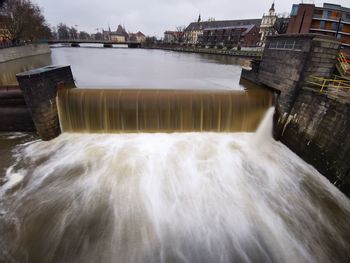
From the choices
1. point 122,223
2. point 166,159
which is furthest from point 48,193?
point 166,159

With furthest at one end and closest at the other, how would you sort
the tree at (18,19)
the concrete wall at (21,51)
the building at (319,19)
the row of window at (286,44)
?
the building at (319,19), the tree at (18,19), the concrete wall at (21,51), the row of window at (286,44)

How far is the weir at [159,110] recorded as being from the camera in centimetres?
1098

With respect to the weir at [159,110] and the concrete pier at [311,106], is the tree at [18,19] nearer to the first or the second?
the weir at [159,110]

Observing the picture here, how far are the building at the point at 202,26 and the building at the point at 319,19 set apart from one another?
49884mm

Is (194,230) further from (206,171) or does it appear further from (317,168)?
(317,168)

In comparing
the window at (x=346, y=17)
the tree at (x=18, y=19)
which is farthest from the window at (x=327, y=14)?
the tree at (x=18, y=19)

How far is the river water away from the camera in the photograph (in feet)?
18.3

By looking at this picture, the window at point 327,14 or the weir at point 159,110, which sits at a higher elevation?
the window at point 327,14

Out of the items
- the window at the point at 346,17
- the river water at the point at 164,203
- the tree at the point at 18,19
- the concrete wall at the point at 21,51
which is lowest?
the river water at the point at 164,203

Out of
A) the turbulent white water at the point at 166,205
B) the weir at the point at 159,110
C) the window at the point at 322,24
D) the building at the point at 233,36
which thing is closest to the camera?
the turbulent white water at the point at 166,205

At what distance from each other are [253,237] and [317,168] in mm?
5359

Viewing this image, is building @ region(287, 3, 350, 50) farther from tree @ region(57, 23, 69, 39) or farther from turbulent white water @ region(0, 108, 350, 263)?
tree @ region(57, 23, 69, 39)

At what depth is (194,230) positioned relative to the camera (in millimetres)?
6148

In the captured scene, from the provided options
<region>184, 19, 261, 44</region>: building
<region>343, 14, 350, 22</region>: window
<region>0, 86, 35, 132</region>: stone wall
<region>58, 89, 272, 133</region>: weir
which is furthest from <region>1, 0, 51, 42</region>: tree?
<region>184, 19, 261, 44</region>: building
